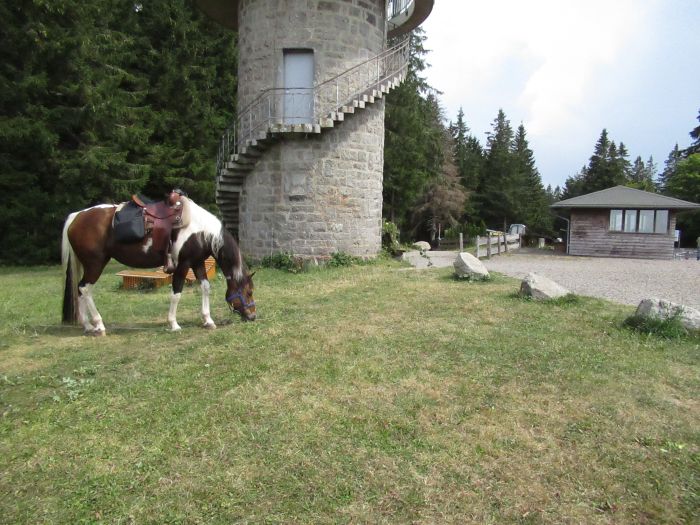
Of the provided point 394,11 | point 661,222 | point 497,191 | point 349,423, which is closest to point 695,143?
point 497,191

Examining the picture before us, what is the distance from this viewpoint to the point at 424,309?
8.30 metres

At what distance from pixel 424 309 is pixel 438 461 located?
4.90 meters

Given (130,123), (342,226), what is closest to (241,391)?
(342,226)

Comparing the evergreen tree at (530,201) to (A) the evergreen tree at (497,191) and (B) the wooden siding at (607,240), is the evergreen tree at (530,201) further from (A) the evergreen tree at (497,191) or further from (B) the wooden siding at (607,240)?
(B) the wooden siding at (607,240)

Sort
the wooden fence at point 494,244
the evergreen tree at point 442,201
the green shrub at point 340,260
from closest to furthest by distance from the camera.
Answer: the green shrub at point 340,260, the wooden fence at point 494,244, the evergreen tree at point 442,201

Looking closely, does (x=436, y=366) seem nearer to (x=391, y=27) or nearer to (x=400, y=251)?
(x=400, y=251)

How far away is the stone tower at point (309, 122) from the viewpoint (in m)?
13.8

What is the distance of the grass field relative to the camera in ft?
10.1

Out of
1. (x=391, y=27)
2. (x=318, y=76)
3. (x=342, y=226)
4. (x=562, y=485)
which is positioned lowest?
(x=562, y=485)

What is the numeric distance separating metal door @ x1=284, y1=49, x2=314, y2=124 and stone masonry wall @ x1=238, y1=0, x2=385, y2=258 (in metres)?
0.23

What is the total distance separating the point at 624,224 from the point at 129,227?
1014 inches

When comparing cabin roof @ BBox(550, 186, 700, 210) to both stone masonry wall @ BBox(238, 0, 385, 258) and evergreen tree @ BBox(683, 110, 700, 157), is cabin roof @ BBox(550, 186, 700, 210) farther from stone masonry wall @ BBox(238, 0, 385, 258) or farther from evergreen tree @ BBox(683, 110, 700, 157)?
evergreen tree @ BBox(683, 110, 700, 157)

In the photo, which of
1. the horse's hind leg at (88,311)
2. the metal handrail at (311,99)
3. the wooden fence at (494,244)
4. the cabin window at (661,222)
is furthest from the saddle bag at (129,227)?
the cabin window at (661,222)

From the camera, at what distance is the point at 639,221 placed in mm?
24906
